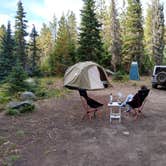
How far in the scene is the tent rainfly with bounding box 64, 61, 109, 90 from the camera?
43.9 ft

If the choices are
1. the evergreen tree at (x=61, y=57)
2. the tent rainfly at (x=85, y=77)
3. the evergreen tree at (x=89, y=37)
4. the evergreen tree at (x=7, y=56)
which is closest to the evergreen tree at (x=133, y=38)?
the evergreen tree at (x=89, y=37)

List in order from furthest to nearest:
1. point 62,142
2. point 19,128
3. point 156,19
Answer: point 156,19
point 19,128
point 62,142

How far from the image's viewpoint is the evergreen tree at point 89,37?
22.9 metres

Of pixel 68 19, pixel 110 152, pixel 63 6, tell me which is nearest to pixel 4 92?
pixel 110 152

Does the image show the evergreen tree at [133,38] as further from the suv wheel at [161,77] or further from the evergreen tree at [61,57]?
the suv wheel at [161,77]

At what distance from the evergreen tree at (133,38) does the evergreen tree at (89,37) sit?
3455 millimetres

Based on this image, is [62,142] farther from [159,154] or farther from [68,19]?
[68,19]

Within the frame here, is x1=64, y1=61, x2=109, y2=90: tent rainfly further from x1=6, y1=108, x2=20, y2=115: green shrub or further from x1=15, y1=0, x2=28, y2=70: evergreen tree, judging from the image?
x1=15, y1=0, x2=28, y2=70: evergreen tree

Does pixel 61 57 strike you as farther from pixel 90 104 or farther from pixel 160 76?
pixel 90 104

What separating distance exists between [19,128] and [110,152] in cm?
→ 291

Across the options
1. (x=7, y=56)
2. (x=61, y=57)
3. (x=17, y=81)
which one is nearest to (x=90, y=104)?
(x=17, y=81)

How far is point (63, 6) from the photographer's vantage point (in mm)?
42125

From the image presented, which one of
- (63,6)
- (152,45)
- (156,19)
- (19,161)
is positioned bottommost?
(19,161)

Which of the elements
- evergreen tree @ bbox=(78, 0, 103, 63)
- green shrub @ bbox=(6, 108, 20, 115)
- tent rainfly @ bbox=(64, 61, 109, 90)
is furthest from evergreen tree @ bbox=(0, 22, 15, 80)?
green shrub @ bbox=(6, 108, 20, 115)
